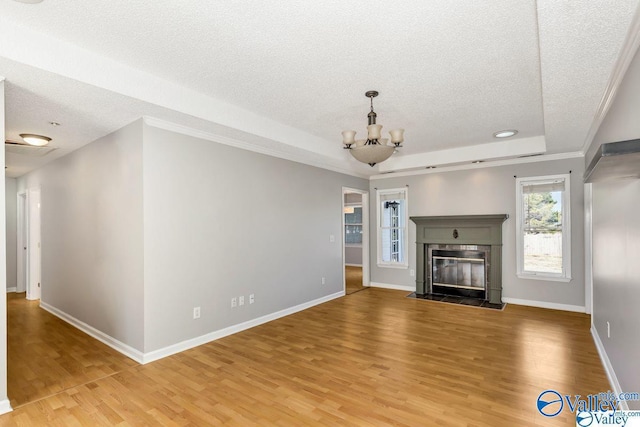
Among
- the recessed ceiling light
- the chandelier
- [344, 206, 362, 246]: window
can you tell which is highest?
the recessed ceiling light

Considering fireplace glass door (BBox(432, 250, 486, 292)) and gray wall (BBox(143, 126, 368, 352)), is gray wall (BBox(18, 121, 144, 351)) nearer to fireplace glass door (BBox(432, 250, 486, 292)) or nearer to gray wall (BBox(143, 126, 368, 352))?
gray wall (BBox(143, 126, 368, 352))

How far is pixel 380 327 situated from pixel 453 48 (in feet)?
11.0

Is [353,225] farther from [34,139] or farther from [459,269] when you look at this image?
[34,139]

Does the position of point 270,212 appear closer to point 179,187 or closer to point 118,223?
point 179,187

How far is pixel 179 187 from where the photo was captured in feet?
11.7

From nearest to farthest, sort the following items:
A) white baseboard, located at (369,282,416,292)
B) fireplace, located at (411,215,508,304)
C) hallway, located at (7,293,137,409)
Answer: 1. hallway, located at (7,293,137,409)
2. fireplace, located at (411,215,508,304)
3. white baseboard, located at (369,282,416,292)

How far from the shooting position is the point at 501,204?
221 inches

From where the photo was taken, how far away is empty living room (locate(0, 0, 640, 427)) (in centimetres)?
216

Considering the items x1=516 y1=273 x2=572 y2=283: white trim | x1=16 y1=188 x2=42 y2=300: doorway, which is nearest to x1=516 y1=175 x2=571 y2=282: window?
x1=516 y1=273 x2=572 y2=283: white trim

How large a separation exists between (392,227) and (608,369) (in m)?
4.33

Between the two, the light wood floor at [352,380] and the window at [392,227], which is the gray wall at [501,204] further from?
the light wood floor at [352,380]

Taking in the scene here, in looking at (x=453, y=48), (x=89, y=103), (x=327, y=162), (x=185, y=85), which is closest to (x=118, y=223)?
(x=89, y=103)

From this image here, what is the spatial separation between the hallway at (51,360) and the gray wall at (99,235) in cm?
20

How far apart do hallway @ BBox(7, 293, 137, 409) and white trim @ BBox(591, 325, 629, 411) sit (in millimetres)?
4122
